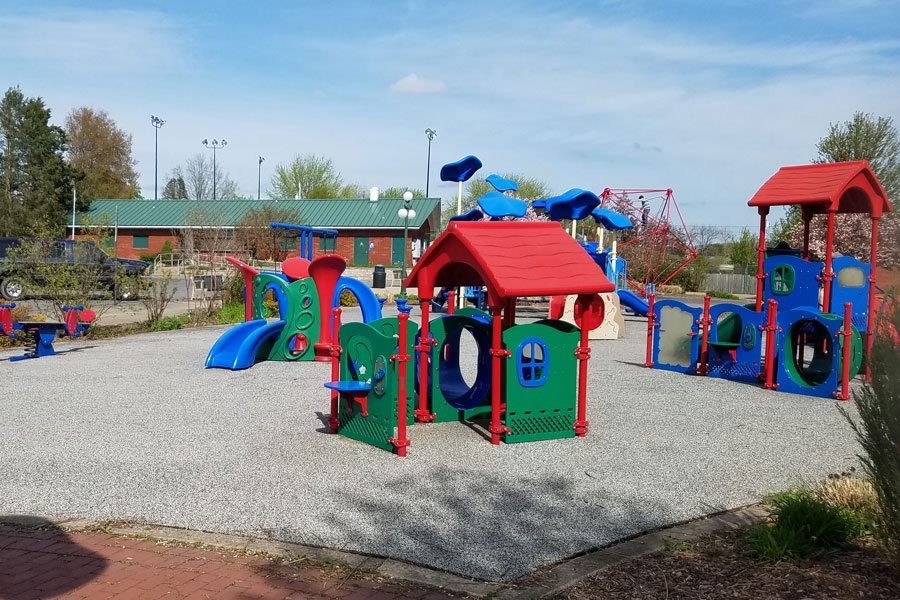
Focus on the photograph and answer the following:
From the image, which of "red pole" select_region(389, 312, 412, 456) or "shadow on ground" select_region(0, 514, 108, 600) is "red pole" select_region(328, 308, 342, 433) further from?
"shadow on ground" select_region(0, 514, 108, 600)

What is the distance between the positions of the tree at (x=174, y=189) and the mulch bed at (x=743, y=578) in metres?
96.7

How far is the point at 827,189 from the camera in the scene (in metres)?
10.6

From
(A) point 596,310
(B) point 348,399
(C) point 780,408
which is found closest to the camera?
(B) point 348,399

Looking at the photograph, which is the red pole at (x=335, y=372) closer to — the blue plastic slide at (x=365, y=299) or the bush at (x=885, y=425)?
the bush at (x=885, y=425)

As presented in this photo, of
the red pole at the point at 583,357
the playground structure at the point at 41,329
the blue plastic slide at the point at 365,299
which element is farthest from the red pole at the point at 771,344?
the playground structure at the point at 41,329

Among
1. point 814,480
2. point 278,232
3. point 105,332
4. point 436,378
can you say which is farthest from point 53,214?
point 814,480

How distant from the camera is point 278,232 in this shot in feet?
125

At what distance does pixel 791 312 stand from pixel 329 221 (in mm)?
40965

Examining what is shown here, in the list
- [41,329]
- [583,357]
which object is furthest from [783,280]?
[41,329]

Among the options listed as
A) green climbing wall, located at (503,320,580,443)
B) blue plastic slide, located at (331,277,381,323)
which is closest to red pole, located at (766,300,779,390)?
green climbing wall, located at (503,320,580,443)

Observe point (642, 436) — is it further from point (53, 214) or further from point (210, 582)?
point (53, 214)

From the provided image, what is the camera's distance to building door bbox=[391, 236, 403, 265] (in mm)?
48125

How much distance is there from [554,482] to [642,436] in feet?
6.26

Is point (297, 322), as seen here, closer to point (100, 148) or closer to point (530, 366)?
point (530, 366)
